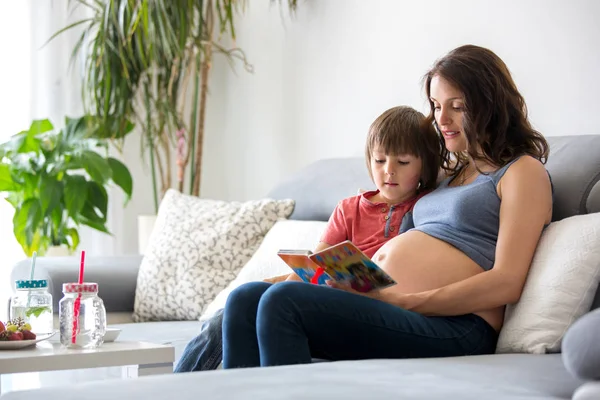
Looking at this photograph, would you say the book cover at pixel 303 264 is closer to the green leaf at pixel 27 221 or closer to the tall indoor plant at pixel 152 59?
the tall indoor plant at pixel 152 59

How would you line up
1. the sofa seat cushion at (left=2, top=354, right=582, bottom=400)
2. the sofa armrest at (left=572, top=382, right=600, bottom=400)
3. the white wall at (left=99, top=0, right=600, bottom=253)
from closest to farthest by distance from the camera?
the sofa armrest at (left=572, top=382, right=600, bottom=400)
the sofa seat cushion at (left=2, top=354, right=582, bottom=400)
the white wall at (left=99, top=0, right=600, bottom=253)

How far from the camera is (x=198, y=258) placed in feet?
8.82

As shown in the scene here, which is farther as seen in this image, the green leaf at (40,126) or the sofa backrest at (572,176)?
the green leaf at (40,126)

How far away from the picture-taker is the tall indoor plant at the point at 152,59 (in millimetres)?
3369

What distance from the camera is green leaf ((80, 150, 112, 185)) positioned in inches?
137

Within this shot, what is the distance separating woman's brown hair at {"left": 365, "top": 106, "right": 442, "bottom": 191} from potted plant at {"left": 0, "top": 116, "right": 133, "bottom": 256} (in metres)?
1.78

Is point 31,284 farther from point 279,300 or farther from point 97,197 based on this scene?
point 97,197

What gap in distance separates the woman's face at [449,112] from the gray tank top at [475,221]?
0.11 m

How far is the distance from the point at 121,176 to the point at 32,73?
2.04ft

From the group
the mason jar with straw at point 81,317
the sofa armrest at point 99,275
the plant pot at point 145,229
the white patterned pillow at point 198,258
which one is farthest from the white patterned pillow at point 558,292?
the plant pot at point 145,229

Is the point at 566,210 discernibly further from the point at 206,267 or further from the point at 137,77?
the point at 137,77

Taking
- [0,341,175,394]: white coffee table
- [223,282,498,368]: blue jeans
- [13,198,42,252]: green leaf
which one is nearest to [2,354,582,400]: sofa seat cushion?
[223,282,498,368]: blue jeans

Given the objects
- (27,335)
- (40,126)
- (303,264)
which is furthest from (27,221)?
(303,264)

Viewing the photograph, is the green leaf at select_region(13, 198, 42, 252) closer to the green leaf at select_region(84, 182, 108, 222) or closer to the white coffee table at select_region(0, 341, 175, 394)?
the green leaf at select_region(84, 182, 108, 222)
